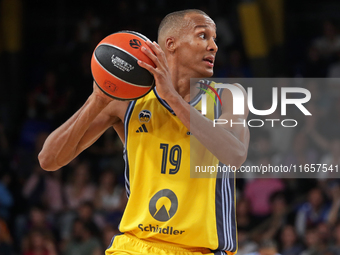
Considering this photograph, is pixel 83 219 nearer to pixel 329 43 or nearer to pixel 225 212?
pixel 225 212

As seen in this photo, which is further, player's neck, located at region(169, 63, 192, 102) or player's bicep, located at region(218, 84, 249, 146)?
player's neck, located at region(169, 63, 192, 102)

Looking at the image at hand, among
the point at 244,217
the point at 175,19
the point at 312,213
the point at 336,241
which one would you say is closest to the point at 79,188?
the point at 244,217

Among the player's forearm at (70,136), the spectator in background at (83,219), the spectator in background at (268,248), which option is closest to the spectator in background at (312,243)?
the spectator in background at (268,248)

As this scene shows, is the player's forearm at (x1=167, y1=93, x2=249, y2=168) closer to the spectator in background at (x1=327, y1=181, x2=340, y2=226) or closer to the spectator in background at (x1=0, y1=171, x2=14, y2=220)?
the spectator in background at (x1=327, y1=181, x2=340, y2=226)

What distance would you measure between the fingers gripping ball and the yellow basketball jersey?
0.34 meters

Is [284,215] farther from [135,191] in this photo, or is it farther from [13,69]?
[13,69]

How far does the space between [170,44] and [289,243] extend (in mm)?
4640

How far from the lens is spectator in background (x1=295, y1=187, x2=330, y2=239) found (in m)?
7.31

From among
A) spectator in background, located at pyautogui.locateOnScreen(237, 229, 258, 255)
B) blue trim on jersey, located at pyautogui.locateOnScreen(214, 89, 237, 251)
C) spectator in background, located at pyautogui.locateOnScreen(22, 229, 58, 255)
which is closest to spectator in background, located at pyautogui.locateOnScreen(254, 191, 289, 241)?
spectator in background, located at pyautogui.locateOnScreen(237, 229, 258, 255)

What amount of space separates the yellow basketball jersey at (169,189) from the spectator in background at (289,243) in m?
4.10

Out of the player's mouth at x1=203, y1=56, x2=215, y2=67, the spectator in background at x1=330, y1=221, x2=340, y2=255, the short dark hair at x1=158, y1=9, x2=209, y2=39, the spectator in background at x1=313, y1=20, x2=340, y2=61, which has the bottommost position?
the spectator in background at x1=330, y1=221, x2=340, y2=255

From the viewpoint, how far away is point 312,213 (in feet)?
24.6

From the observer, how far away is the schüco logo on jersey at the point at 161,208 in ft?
10.3

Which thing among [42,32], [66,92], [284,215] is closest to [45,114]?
[66,92]
